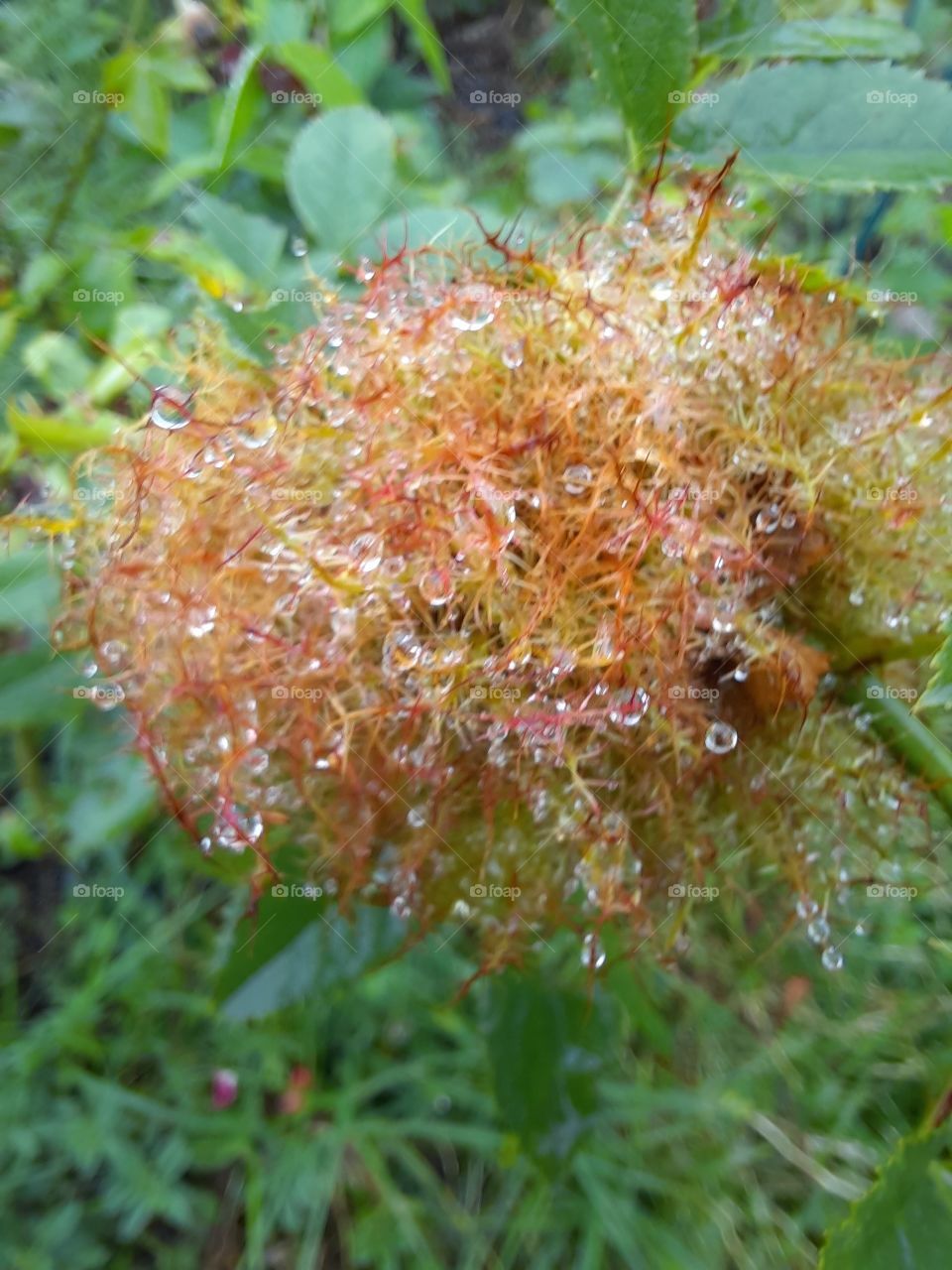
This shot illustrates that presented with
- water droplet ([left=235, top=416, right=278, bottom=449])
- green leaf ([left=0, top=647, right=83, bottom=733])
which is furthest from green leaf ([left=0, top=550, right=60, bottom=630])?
water droplet ([left=235, top=416, right=278, bottom=449])

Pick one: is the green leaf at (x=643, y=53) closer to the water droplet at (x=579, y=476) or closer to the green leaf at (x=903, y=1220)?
the water droplet at (x=579, y=476)

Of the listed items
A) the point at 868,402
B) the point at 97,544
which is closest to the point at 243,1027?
the point at 97,544

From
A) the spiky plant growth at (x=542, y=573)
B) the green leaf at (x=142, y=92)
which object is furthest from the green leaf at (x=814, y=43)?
the green leaf at (x=142, y=92)

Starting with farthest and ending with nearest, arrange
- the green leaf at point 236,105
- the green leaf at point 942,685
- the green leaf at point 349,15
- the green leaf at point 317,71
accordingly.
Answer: the green leaf at point 349,15, the green leaf at point 317,71, the green leaf at point 236,105, the green leaf at point 942,685

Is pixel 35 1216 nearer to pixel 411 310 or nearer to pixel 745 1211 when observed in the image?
pixel 745 1211

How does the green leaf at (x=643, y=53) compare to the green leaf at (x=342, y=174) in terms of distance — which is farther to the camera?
the green leaf at (x=342, y=174)

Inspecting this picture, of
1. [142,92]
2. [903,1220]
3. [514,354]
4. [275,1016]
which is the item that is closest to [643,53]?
[514,354]

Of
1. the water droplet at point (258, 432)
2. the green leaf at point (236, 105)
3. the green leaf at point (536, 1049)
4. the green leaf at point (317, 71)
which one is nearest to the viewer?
the water droplet at point (258, 432)
